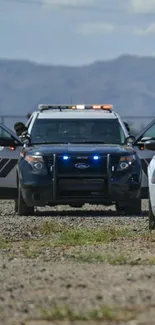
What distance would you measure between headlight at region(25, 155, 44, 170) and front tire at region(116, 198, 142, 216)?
1.47m

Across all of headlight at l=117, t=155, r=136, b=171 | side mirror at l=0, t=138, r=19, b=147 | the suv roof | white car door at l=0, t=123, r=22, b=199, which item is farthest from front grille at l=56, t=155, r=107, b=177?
white car door at l=0, t=123, r=22, b=199

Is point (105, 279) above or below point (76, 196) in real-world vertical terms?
above

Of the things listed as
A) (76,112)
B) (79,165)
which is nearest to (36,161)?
(79,165)

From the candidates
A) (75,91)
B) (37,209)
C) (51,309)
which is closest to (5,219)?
(37,209)

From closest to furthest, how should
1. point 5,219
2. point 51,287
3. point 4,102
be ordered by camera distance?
point 51,287, point 5,219, point 4,102

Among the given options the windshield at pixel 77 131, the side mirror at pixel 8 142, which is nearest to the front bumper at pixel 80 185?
the windshield at pixel 77 131

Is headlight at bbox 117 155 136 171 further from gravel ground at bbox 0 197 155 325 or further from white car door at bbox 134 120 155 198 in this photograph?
gravel ground at bbox 0 197 155 325

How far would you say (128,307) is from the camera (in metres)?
9.91

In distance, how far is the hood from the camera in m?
21.4

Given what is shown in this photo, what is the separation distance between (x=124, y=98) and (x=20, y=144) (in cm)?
17184

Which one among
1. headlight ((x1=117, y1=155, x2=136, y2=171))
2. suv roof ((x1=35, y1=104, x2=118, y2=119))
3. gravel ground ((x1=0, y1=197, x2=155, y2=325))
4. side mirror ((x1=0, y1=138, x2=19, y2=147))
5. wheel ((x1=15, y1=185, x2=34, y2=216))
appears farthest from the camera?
suv roof ((x1=35, y1=104, x2=118, y2=119))

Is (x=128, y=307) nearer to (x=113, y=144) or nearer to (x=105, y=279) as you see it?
(x=105, y=279)

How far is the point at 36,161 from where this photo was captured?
2141 centimetres

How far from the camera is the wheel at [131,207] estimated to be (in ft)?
72.0
